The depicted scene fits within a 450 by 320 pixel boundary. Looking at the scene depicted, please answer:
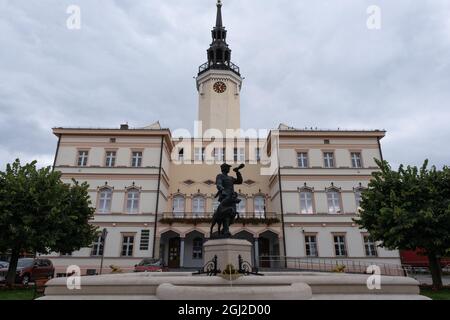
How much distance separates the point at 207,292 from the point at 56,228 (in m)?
13.9

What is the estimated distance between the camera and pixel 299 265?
81.4 ft

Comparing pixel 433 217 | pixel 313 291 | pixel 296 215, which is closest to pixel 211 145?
pixel 296 215

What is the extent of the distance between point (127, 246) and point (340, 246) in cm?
1876

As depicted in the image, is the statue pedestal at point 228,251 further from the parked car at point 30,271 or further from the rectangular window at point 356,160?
the rectangular window at point 356,160

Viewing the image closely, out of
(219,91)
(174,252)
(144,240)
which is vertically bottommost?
(174,252)

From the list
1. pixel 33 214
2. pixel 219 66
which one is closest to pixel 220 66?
pixel 219 66

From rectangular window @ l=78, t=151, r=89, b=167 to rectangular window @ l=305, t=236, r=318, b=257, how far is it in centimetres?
2174

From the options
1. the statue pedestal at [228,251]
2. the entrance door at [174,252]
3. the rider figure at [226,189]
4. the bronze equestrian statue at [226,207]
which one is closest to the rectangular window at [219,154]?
the entrance door at [174,252]

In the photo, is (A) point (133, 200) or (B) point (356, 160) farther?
(B) point (356, 160)

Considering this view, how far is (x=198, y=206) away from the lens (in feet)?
101

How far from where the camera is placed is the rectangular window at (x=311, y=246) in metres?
26.0

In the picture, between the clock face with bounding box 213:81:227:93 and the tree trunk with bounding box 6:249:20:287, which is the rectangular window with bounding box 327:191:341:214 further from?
the tree trunk with bounding box 6:249:20:287

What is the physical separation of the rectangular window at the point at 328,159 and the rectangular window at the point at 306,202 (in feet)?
11.3

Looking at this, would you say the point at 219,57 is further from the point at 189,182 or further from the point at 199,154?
the point at 189,182
